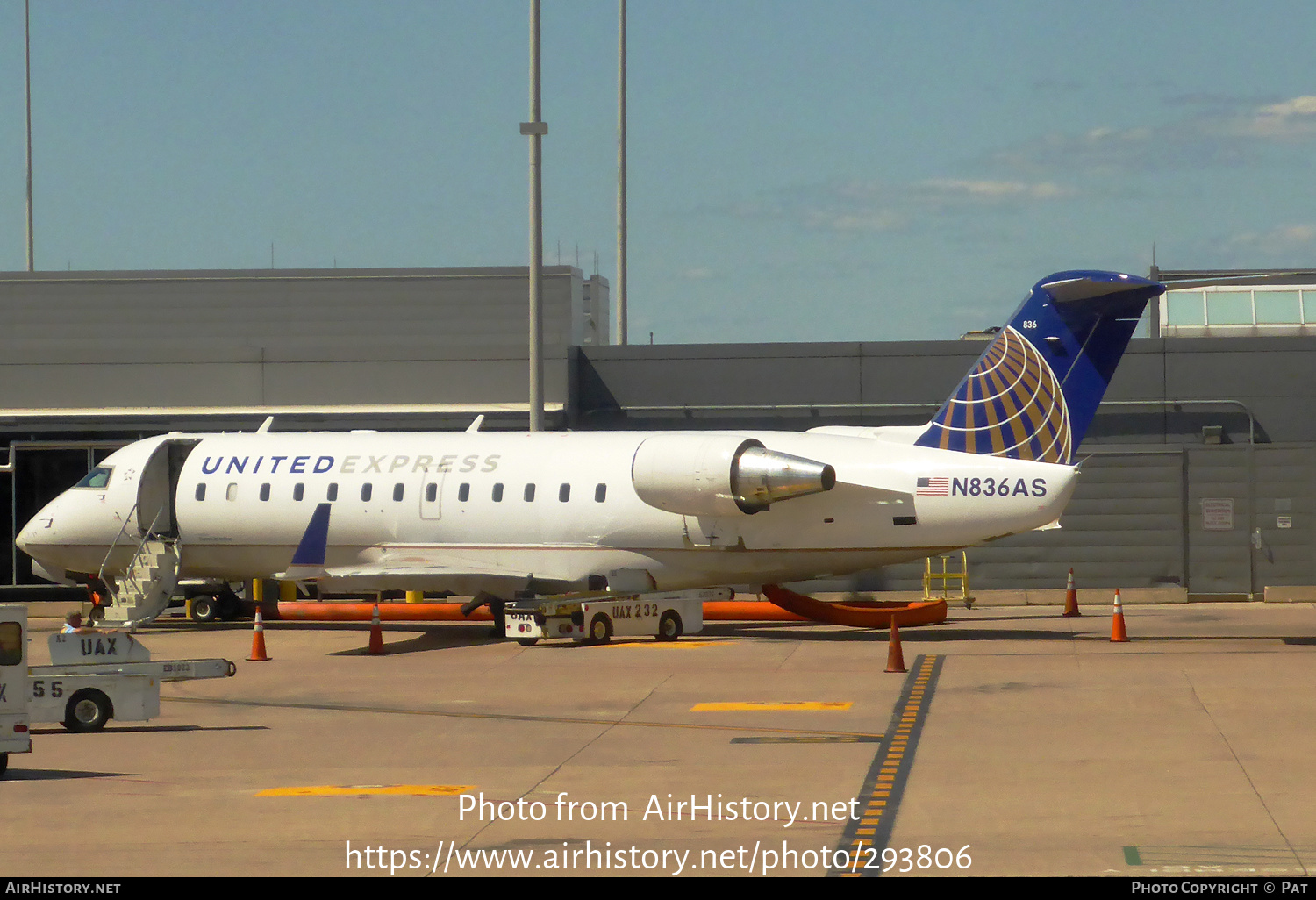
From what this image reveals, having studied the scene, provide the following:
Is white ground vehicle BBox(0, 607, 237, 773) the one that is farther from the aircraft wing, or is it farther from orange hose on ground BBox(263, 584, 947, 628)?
orange hose on ground BBox(263, 584, 947, 628)

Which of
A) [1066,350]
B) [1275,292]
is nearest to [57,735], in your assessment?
[1066,350]

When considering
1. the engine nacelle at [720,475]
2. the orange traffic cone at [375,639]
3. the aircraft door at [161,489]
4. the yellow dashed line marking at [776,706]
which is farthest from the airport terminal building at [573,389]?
the yellow dashed line marking at [776,706]

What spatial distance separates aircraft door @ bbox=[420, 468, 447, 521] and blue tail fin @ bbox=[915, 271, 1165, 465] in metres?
9.12

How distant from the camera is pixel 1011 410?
26094 mm

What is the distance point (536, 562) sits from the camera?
28.6 m

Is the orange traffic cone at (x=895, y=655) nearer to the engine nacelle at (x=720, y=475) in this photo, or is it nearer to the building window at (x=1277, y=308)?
the engine nacelle at (x=720, y=475)

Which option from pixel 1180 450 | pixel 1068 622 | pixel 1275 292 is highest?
pixel 1275 292

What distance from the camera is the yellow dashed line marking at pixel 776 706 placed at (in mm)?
18531

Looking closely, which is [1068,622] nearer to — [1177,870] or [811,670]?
[811,670]

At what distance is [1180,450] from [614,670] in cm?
1696

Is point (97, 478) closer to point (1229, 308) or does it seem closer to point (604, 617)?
point (604, 617)

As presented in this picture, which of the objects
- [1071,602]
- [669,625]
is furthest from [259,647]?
[1071,602]

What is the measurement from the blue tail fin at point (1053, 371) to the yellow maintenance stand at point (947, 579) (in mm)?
7853
